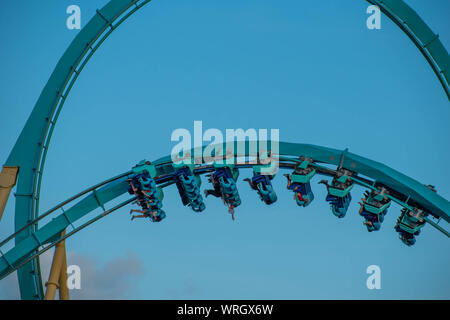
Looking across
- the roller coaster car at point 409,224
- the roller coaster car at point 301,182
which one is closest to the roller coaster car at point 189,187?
the roller coaster car at point 301,182

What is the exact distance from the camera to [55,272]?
53.8 ft

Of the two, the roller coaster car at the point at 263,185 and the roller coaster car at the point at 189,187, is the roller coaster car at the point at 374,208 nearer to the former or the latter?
the roller coaster car at the point at 263,185

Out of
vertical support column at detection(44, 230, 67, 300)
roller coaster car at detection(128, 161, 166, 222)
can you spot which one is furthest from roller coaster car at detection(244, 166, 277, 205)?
vertical support column at detection(44, 230, 67, 300)

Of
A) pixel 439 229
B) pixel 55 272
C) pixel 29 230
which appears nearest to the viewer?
pixel 439 229

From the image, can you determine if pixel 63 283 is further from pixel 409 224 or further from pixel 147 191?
pixel 409 224

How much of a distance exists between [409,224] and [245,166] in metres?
3.85

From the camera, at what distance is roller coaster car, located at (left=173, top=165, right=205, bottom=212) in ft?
54.6

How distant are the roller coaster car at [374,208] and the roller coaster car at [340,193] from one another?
0.36 m

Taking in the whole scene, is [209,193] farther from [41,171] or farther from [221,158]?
[41,171]

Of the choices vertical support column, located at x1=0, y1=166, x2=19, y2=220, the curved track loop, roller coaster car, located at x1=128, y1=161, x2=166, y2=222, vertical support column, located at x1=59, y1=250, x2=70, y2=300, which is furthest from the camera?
vertical support column, located at x1=0, y1=166, x2=19, y2=220

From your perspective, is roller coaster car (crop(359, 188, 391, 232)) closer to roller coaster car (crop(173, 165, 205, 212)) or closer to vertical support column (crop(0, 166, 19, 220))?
roller coaster car (crop(173, 165, 205, 212))

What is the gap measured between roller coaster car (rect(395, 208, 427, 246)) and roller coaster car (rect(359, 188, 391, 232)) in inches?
15.8
